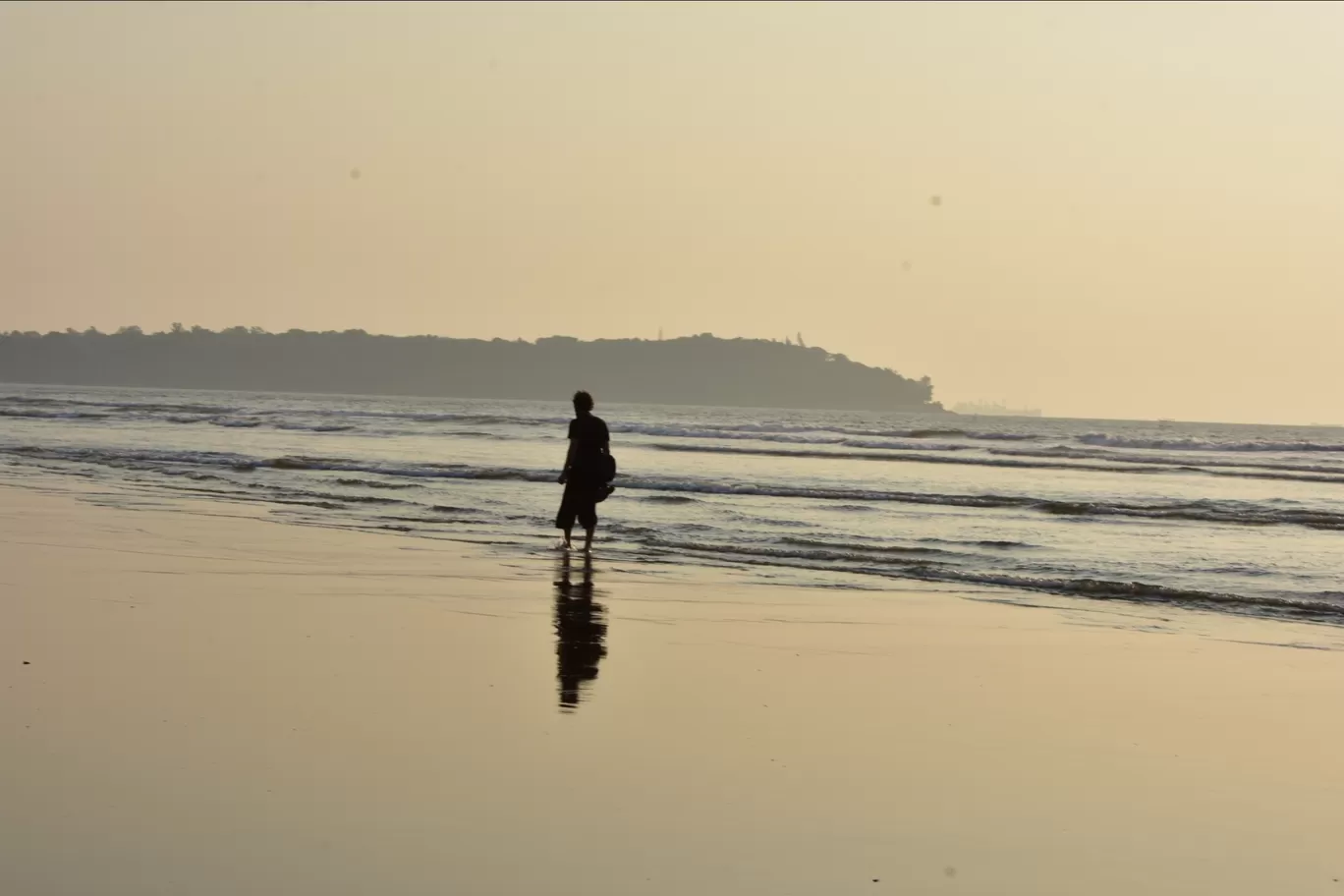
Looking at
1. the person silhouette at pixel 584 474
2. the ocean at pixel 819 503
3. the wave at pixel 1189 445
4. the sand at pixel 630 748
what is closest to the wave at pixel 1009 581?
the ocean at pixel 819 503

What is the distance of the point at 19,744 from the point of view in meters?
5.19

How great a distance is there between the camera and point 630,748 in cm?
574

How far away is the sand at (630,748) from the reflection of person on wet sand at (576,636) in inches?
1.6

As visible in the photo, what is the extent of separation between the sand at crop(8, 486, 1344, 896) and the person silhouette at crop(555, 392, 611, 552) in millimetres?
4087

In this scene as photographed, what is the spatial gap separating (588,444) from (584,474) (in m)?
0.31

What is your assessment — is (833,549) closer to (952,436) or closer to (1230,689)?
(1230,689)

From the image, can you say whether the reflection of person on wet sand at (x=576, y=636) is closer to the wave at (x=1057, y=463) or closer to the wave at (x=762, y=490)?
the wave at (x=762, y=490)

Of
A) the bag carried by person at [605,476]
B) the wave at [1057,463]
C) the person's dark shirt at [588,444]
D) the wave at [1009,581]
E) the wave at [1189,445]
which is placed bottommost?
the wave at [1009,581]

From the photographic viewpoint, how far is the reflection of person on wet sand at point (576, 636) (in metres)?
7.12

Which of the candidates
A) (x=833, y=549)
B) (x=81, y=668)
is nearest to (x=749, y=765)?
(x=81, y=668)

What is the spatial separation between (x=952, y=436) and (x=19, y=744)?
198 ft

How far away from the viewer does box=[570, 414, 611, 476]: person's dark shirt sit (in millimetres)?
14359

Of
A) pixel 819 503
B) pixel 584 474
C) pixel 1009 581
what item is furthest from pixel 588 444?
pixel 819 503

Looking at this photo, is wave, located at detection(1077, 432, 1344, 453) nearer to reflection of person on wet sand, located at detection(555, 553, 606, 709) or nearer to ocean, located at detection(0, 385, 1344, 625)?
ocean, located at detection(0, 385, 1344, 625)
